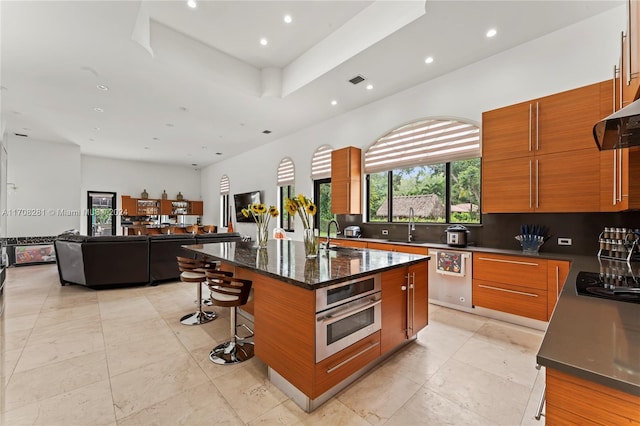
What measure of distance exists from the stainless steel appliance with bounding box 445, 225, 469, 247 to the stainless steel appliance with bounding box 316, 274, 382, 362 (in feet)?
6.62

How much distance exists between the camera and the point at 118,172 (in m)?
9.96

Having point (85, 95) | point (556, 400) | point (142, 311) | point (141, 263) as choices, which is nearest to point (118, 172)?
point (85, 95)

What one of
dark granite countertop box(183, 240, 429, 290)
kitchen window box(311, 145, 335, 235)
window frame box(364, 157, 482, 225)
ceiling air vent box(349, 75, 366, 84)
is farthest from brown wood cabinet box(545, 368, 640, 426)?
kitchen window box(311, 145, 335, 235)

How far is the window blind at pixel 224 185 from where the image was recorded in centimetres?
1003

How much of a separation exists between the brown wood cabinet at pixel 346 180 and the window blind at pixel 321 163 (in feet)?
1.86

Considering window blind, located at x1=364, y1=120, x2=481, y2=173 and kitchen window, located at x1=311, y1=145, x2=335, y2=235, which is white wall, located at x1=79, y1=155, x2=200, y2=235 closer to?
kitchen window, located at x1=311, y1=145, x2=335, y2=235

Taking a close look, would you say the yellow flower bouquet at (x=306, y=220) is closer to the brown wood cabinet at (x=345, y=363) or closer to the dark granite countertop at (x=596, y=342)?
the brown wood cabinet at (x=345, y=363)

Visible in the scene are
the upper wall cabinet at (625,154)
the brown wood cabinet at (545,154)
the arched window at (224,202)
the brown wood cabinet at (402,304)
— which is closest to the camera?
the upper wall cabinet at (625,154)

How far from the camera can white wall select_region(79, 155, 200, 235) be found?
941cm

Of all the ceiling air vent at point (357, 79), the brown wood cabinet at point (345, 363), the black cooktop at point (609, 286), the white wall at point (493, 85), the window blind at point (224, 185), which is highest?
the ceiling air vent at point (357, 79)

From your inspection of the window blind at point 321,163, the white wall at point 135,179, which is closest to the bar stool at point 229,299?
the window blind at point 321,163

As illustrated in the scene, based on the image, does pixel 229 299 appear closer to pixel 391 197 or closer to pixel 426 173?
pixel 391 197

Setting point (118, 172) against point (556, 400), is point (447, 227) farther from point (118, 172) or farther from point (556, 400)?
point (118, 172)

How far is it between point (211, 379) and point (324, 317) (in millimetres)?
1155
